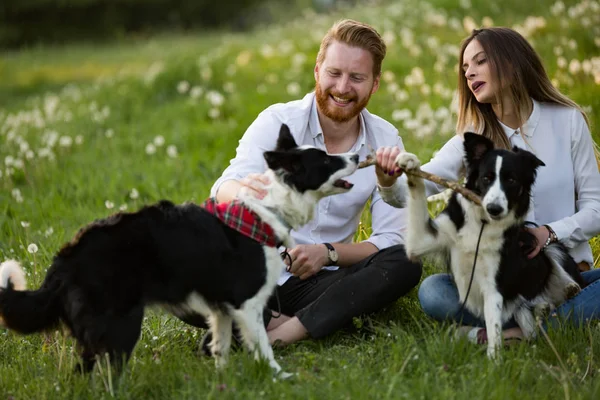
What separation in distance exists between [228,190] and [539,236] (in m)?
1.75

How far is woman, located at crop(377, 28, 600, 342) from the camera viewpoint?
13.7 ft

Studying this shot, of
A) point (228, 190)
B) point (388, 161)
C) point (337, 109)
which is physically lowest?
point (228, 190)

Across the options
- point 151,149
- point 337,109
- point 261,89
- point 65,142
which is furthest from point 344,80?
point 261,89

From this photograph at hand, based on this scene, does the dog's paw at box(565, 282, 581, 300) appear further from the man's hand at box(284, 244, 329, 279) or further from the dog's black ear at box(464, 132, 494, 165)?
the man's hand at box(284, 244, 329, 279)

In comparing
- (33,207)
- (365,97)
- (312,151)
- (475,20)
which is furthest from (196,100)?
(312,151)

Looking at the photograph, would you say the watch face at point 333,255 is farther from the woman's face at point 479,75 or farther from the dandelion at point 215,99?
the dandelion at point 215,99

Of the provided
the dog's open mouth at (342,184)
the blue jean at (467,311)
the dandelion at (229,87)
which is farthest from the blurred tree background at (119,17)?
the dog's open mouth at (342,184)

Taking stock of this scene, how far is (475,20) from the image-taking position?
1127 cm

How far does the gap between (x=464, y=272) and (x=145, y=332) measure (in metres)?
1.94

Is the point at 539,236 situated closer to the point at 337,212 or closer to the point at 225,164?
the point at 337,212

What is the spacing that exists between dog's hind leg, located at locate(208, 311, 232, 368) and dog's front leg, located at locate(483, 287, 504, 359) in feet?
4.50

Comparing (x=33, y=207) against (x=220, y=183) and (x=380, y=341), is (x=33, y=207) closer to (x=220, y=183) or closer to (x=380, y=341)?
(x=220, y=183)

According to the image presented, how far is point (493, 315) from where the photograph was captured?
3855 mm

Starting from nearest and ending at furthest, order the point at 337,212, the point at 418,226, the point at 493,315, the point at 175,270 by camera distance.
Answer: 1. the point at 175,270
2. the point at 493,315
3. the point at 418,226
4. the point at 337,212
